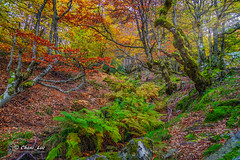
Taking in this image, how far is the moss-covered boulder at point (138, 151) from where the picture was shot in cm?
249

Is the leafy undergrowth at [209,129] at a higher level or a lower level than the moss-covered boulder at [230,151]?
lower

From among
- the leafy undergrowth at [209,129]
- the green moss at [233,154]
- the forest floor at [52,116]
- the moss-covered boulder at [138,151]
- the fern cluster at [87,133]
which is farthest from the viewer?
the fern cluster at [87,133]

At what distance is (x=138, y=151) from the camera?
2.54 meters

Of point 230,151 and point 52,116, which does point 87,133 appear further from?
point 52,116

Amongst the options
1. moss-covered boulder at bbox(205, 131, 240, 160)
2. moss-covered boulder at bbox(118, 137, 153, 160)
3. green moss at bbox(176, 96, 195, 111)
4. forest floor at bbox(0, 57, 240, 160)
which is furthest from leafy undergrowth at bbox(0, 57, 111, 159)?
green moss at bbox(176, 96, 195, 111)

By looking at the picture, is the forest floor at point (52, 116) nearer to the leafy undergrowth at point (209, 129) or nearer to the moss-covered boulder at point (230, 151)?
the leafy undergrowth at point (209, 129)

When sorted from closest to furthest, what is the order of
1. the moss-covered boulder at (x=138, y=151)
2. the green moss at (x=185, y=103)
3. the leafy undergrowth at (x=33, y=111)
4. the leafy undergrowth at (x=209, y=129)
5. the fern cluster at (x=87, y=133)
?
1. the leafy undergrowth at (x=209, y=129)
2. the moss-covered boulder at (x=138, y=151)
3. the fern cluster at (x=87, y=133)
4. the leafy undergrowth at (x=33, y=111)
5. the green moss at (x=185, y=103)

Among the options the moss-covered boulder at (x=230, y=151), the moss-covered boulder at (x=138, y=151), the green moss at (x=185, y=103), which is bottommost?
the green moss at (x=185, y=103)

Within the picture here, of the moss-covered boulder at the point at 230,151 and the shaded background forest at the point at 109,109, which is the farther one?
the shaded background forest at the point at 109,109

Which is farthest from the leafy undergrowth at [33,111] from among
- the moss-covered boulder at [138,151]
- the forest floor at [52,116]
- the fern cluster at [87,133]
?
the moss-covered boulder at [138,151]

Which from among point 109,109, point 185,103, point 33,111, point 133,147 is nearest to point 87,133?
point 133,147

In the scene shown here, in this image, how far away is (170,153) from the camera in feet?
8.25

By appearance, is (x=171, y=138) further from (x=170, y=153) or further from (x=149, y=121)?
(x=149, y=121)

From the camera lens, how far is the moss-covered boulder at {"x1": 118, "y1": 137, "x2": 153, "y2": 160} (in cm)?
249
